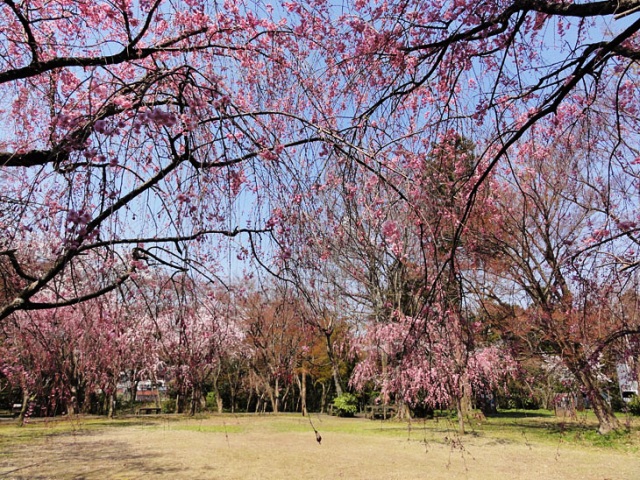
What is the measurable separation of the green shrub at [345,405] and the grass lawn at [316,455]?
228 inches

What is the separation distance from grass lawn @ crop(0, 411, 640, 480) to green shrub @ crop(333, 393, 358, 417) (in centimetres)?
580

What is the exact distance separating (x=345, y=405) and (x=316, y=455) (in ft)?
34.4

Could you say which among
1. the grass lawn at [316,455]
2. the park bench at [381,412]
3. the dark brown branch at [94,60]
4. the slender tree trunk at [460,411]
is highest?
the dark brown branch at [94,60]

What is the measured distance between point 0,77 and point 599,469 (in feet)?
27.9

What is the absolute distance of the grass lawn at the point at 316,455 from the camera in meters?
6.52

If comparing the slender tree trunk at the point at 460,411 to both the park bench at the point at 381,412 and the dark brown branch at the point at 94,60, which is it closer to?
the dark brown branch at the point at 94,60

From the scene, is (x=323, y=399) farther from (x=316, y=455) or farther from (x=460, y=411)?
(x=460, y=411)

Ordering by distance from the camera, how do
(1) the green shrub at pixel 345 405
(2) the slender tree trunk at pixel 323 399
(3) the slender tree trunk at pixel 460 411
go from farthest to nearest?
(2) the slender tree trunk at pixel 323 399, (1) the green shrub at pixel 345 405, (3) the slender tree trunk at pixel 460 411

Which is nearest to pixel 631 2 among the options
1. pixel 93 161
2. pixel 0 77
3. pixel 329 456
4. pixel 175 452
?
pixel 93 161

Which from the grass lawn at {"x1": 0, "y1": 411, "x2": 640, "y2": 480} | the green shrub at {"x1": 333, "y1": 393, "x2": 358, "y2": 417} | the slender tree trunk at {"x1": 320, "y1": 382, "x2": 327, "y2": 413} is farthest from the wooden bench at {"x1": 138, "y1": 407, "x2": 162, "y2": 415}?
the green shrub at {"x1": 333, "y1": 393, "x2": 358, "y2": 417}

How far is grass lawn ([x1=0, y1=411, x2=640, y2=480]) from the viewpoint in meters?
6.52

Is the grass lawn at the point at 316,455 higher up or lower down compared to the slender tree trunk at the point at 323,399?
lower down

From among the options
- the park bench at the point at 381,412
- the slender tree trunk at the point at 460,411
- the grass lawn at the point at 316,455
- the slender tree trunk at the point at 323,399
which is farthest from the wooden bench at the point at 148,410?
the slender tree trunk at the point at 460,411

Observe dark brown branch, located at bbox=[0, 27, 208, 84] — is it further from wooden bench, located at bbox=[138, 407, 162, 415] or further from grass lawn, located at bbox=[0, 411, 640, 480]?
wooden bench, located at bbox=[138, 407, 162, 415]
